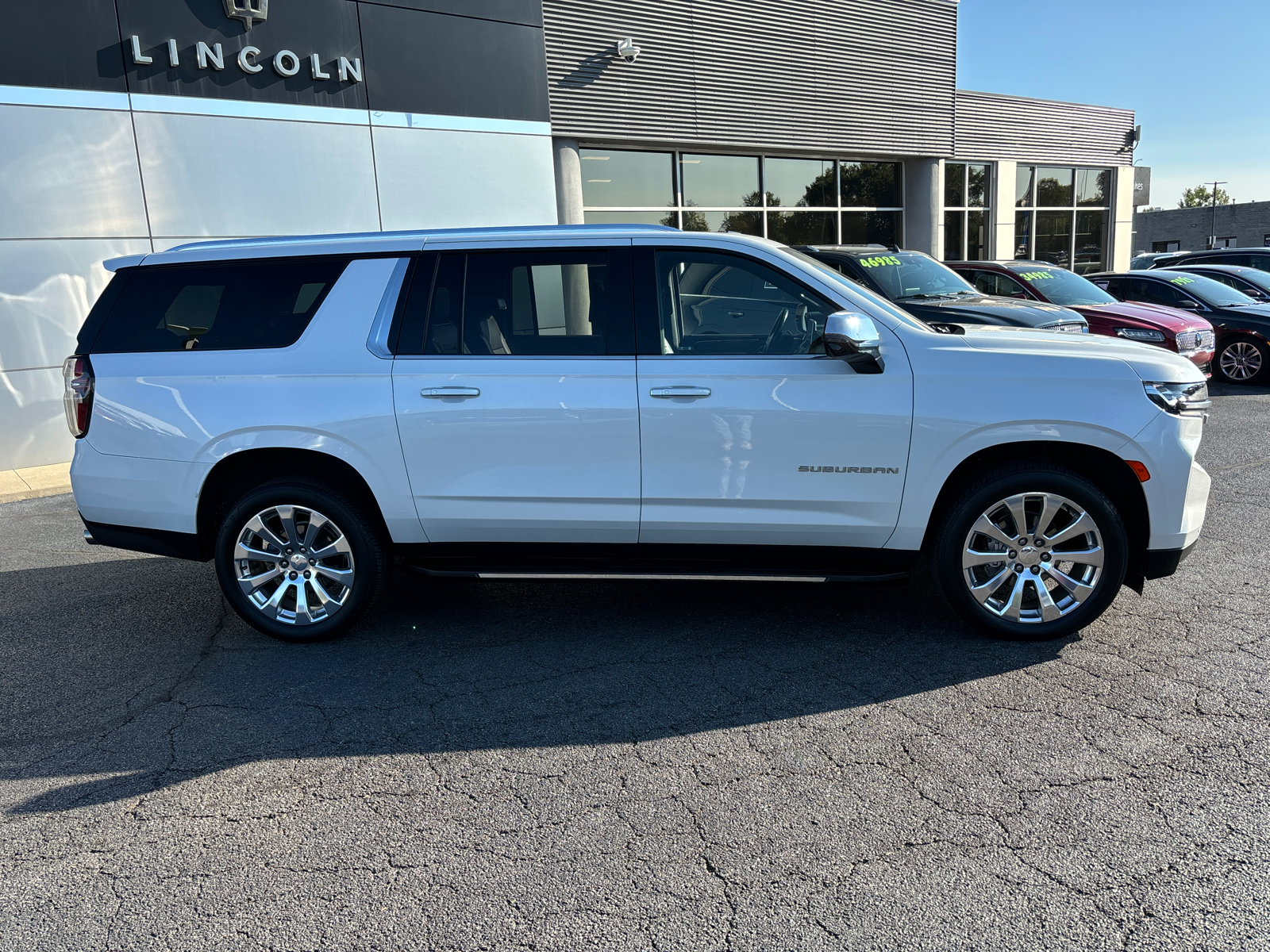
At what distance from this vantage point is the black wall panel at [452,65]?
1273 cm

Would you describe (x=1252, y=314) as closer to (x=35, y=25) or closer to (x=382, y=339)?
(x=382, y=339)

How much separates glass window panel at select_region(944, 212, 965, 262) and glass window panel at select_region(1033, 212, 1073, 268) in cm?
332

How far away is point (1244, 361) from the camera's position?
1342 centimetres

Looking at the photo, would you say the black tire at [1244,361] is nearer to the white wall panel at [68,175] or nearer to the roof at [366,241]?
the roof at [366,241]

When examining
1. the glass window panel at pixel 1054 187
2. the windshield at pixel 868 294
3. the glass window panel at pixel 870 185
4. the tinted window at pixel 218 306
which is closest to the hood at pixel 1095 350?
the windshield at pixel 868 294

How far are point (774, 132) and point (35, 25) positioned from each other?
43.2 feet

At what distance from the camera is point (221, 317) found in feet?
15.6

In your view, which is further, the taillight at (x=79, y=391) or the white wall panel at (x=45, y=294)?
the white wall panel at (x=45, y=294)

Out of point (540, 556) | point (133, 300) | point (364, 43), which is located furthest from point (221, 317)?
point (364, 43)

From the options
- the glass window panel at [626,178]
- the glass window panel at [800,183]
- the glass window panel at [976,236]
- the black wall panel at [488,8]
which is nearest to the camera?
the black wall panel at [488,8]

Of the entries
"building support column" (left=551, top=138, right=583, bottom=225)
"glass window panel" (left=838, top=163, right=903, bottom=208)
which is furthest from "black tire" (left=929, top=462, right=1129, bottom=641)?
"glass window panel" (left=838, top=163, right=903, bottom=208)

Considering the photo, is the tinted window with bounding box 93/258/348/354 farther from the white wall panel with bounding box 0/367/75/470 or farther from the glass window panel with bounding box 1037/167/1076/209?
the glass window panel with bounding box 1037/167/1076/209

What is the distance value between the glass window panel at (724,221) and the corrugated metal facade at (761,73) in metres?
1.40

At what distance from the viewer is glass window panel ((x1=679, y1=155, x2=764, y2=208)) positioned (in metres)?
18.8
